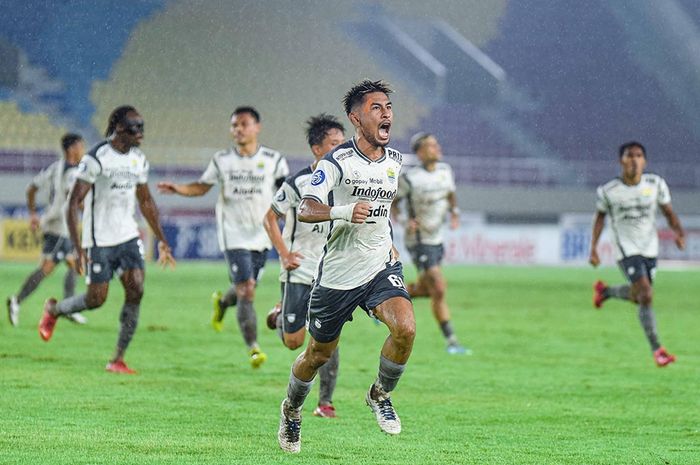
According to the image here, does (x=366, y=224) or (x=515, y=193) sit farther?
(x=515, y=193)

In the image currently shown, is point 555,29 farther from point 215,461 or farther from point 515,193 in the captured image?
point 215,461

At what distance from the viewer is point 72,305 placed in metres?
11.1

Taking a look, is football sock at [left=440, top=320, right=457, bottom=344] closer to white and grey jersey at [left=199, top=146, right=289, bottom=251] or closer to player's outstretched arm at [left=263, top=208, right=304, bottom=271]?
white and grey jersey at [left=199, top=146, right=289, bottom=251]

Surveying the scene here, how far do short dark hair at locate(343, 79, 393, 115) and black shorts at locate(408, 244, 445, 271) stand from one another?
7.38 metres

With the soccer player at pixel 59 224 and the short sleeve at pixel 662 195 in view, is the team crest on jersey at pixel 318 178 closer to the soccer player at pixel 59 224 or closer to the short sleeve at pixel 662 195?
the short sleeve at pixel 662 195

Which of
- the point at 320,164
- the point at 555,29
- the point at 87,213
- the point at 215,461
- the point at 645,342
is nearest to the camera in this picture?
the point at 215,461

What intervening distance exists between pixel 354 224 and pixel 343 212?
538 millimetres

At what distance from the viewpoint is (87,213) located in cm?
1062

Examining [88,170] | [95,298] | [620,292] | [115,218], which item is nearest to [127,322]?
[95,298]

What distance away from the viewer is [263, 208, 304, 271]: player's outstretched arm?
8.16 meters

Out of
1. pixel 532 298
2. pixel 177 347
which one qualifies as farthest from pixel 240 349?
pixel 532 298

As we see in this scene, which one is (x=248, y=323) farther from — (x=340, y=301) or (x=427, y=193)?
(x=340, y=301)

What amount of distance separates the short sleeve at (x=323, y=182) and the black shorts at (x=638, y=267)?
22.1ft

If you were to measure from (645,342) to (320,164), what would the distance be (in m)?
9.18
